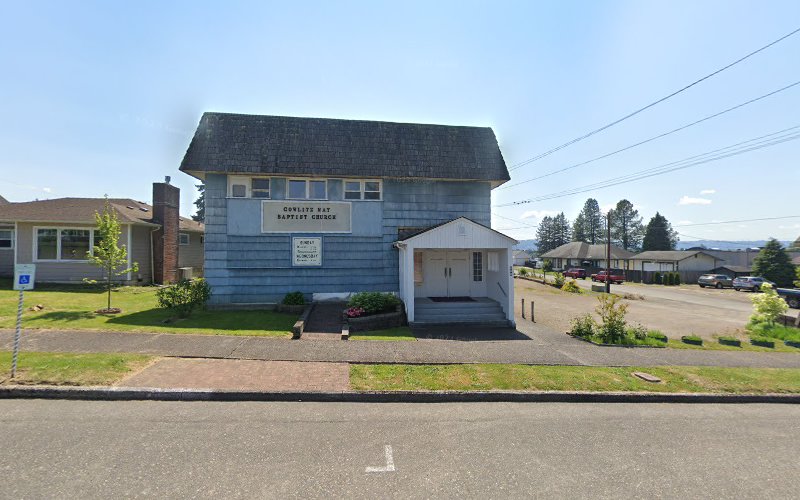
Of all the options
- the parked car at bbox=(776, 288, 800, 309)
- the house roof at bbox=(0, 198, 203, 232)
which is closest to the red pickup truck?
the parked car at bbox=(776, 288, 800, 309)

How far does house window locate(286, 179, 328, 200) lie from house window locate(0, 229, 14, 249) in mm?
17798

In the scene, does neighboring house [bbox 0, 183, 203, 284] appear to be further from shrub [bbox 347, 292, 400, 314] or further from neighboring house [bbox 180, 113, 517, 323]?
shrub [bbox 347, 292, 400, 314]

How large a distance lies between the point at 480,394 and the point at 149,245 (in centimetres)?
2175

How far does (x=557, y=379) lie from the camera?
7.46 meters

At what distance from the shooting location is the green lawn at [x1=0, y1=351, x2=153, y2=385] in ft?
20.5

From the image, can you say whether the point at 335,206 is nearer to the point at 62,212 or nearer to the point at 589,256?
the point at 62,212

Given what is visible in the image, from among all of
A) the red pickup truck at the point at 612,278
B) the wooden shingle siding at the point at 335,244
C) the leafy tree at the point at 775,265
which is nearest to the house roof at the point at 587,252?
the red pickup truck at the point at 612,278

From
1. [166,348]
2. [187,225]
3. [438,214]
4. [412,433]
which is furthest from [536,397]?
[187,225]

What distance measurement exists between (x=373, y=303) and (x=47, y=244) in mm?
18754

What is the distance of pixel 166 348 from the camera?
8562 millimetres

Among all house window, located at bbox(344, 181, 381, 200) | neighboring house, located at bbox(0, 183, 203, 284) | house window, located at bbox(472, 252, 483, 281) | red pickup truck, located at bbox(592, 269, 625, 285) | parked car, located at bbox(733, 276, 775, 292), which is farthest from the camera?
red pickup truck, located at bbox(592, 269, 625, 285)

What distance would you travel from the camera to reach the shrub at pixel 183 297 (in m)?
12.1

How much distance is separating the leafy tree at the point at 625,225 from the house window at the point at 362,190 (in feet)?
301

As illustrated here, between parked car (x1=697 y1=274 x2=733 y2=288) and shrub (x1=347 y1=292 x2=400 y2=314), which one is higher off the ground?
shrub (x1=347 y1=292 x2=400 y2=314)
